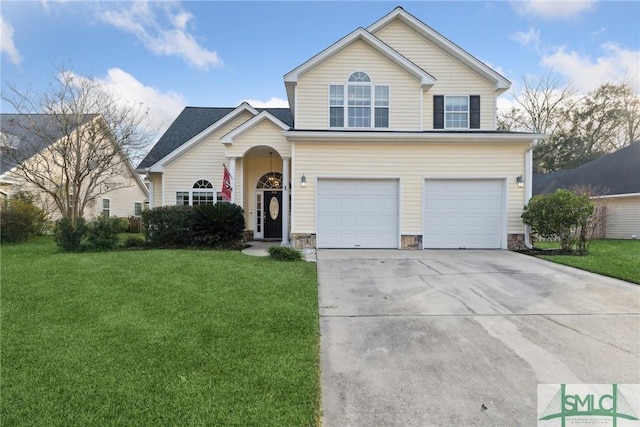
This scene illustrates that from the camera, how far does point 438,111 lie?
39.2 ft

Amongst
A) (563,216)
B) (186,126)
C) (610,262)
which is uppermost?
(186,126)

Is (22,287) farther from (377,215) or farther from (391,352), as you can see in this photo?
(377,215)

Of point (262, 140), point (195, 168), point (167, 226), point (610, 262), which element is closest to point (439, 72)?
point (262, 140)

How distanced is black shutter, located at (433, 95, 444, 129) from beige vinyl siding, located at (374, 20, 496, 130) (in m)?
0.12

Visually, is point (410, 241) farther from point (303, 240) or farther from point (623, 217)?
point (623, 217)

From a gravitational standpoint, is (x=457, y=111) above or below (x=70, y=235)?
above

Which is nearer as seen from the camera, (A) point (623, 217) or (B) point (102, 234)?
(B) point (102, 234)

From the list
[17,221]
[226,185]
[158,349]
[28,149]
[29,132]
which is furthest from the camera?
[28,149]

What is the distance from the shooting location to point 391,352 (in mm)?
3629

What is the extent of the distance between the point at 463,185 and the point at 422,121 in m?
2.64

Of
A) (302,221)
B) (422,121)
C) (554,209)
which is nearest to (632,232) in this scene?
(554,209)

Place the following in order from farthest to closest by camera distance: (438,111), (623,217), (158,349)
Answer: (623,217) → (438,111) → (158,349)

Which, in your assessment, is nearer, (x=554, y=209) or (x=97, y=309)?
(x=97, y=309)

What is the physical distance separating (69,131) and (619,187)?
26148 millimetres
